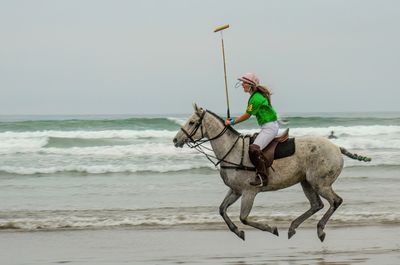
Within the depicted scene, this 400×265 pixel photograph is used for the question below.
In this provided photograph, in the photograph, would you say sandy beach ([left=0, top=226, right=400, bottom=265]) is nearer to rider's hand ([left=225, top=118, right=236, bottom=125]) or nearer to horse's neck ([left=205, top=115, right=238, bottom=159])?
horse's neck ([left=205, top=115, right=238, bottom=159])

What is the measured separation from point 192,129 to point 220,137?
0.44 metres


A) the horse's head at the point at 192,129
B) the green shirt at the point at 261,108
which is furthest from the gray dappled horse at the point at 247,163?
the green shirt at the point at 261,108

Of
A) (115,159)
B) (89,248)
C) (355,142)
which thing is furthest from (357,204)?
(355,142)

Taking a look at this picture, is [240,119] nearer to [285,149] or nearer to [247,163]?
[247,163]

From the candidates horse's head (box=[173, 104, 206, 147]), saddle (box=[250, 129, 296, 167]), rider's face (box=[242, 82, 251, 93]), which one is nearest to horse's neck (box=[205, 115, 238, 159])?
horse's head (box=[173, 104, 206, 147])

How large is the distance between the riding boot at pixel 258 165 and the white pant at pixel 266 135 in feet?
0.35

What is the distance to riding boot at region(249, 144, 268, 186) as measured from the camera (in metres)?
9.37

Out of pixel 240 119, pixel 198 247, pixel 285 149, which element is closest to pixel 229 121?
pixel 240 119

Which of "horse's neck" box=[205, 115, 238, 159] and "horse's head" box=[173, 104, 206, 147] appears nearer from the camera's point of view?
"horse's head" box=[173, 104, 206, 147]

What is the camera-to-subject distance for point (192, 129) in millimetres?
9586

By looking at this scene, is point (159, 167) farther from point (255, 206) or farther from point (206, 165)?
point (255, 206)

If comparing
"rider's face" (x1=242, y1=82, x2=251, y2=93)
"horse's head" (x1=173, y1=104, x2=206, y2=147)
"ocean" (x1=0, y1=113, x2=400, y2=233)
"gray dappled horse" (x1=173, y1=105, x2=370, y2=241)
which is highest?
"rider's face" (x1=242, y1=82, x2=251, y2=93)

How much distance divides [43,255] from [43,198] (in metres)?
6.26

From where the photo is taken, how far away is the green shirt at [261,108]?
9430 millimetres
